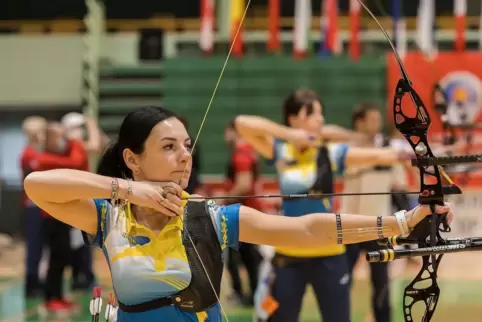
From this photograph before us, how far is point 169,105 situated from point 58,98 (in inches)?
76.3

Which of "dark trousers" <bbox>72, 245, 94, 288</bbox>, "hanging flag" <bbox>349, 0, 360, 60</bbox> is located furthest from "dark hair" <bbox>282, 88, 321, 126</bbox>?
"hanging flag" <bbox>349, 0, 360, 60</bbox>

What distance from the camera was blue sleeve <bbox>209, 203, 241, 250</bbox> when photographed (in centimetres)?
166

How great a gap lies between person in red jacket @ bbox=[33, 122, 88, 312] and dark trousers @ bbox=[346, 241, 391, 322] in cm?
185

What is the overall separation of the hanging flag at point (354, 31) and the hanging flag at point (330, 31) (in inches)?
7.4

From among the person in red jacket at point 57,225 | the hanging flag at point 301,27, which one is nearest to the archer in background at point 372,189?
the person in red jacket at point 57,225

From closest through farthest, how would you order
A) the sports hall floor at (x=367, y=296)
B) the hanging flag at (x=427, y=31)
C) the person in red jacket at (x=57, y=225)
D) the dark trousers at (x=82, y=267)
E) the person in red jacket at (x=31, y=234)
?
the sports hall floor at (x=367, y=296)
the person in red jacket at (x=57, y=225)
the person in red jacket at (x=31, y=234)
the dark trousers at (x=82, y=267)
the hanging flag at (x=427, y=31)

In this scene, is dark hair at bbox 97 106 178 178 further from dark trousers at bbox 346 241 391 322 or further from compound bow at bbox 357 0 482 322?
dark trousers at bbox 346 241 391 322

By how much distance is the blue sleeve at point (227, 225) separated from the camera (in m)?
1.66

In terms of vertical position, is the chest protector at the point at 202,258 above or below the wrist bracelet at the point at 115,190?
below

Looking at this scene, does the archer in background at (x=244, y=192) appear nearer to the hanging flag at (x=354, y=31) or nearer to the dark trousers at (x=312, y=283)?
the dark trousers at (x=312, y=283)

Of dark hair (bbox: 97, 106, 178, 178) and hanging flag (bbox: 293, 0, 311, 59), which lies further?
hanging flag (bbox: 293, 0, 311, 59)

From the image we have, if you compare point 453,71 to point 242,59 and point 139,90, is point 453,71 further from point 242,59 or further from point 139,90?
point 139,90

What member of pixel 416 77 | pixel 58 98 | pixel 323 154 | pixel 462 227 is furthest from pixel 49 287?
pixel 58 98

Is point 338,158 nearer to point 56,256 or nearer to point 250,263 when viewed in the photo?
point 250,263
